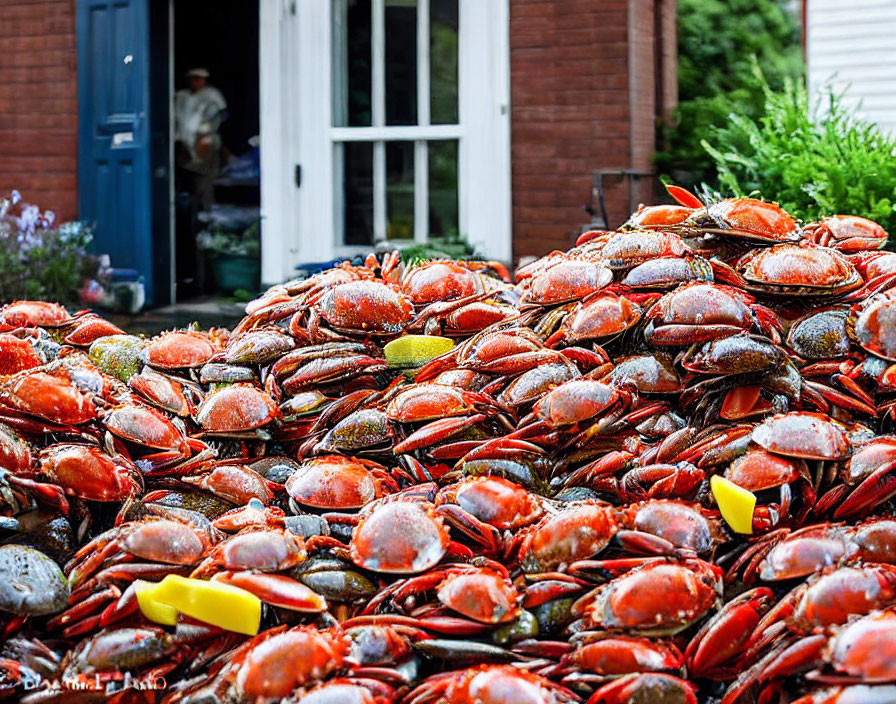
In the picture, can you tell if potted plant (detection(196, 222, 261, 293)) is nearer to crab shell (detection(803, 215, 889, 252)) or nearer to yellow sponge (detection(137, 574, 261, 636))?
crab shell (detection(803, 215, 889, 252))

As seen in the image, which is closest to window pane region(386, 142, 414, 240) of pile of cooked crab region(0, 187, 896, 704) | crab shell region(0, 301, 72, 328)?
crab shell region(0, 301, 72, 328)

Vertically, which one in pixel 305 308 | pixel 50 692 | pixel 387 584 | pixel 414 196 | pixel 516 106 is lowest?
pixel 50 692

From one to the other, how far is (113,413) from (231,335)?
547 millimetres

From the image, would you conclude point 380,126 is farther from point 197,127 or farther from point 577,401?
point 577,401

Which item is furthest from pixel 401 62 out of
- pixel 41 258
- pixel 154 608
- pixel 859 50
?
pixel 154 608

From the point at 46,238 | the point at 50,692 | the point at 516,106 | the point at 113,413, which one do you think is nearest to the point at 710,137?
the point at 516,106

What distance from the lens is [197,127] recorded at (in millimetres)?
9094

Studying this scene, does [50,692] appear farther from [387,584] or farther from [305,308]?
[305,308]

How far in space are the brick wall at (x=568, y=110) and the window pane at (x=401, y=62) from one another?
2.19ft

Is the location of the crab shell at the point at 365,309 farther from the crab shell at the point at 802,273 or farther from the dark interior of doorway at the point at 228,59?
the dark interior of doorway at the point at 228,59

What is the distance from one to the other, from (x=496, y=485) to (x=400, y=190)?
5.41 metres

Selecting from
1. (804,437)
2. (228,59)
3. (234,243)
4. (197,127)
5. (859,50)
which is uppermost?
(228,59)

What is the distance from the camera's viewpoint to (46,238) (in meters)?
7.11

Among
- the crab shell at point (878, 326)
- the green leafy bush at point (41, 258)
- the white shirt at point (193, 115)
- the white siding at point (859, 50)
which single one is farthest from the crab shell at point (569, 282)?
the white shirt at point (193, 115)
